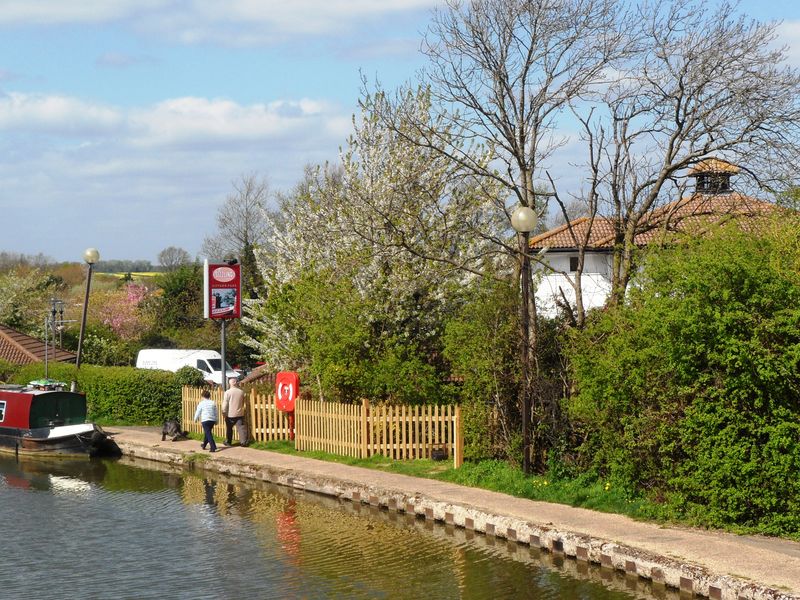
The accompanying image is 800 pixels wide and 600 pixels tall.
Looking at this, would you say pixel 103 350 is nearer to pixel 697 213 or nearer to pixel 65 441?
pixel 65 441

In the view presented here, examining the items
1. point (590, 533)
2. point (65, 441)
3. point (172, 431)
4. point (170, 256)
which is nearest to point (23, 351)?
point (65, 441)

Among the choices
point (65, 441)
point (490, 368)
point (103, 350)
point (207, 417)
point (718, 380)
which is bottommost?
point (65, 441)

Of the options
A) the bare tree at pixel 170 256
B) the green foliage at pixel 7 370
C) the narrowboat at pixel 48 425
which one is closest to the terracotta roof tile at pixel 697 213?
the narrowboat at pixel 48 425

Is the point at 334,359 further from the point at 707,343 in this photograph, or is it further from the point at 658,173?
the point at 707,343

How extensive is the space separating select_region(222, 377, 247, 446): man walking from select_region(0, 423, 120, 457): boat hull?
12.0 ft

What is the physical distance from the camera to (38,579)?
13.5m

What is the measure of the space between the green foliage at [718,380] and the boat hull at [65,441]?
1507 centimetres

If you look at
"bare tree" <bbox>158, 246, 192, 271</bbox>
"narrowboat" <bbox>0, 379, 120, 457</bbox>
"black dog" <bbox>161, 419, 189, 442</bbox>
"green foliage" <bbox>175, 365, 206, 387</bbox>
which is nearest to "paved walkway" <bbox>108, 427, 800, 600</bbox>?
"black dog" <bbox>161, 419, 189, 442</bbox>

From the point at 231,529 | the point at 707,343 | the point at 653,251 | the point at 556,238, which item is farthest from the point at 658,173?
the point at 556,238

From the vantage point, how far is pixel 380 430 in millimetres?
21891

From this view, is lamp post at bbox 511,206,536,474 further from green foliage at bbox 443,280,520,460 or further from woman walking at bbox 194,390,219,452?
woman walking at bbox 194,390,219,452

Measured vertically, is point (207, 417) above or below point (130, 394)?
below

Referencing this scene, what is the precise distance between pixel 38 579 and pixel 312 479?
728 centimetres

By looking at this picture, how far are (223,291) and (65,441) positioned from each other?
215 inches
